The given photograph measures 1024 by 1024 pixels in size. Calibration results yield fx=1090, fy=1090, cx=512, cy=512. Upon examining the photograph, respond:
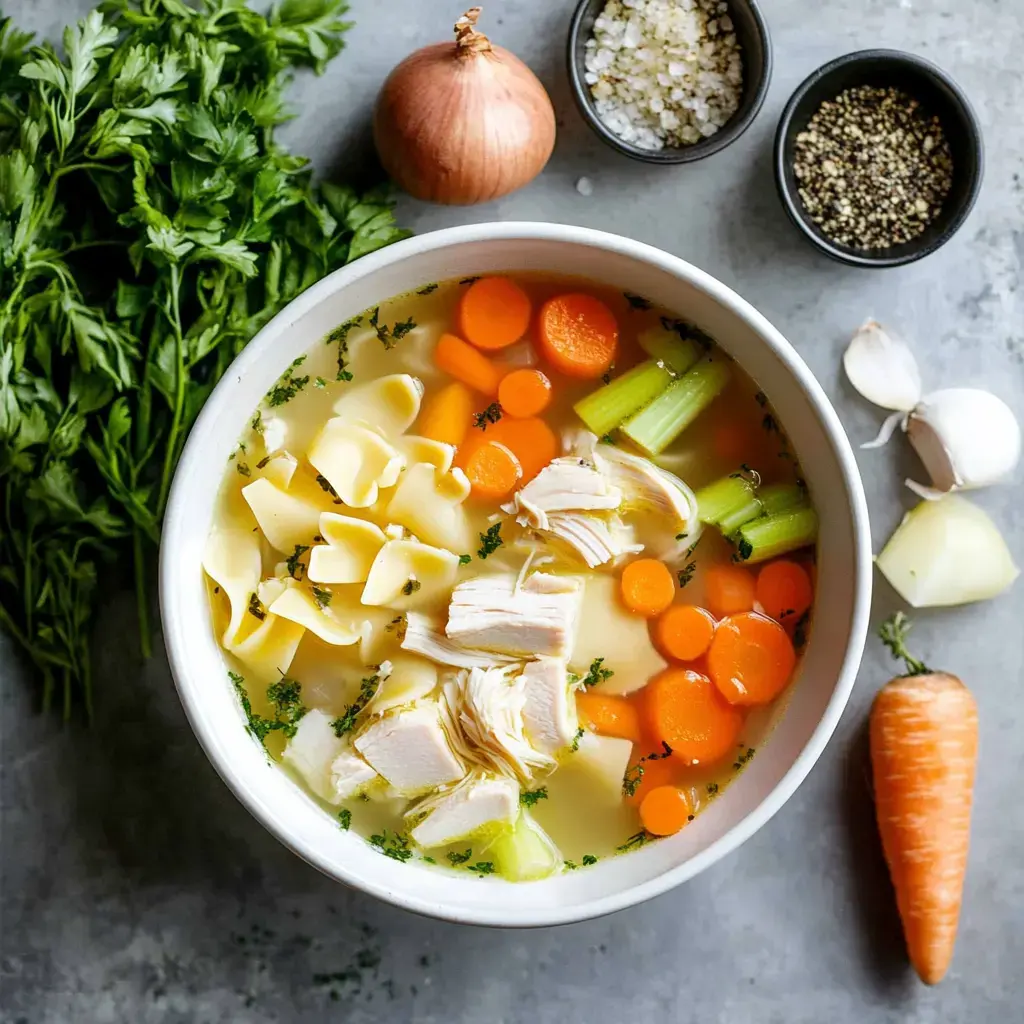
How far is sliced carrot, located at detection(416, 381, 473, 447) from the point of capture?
2.19m

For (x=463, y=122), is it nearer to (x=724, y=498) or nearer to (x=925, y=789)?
(x=724, y=498)

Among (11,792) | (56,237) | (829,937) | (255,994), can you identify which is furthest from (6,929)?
(829,937)

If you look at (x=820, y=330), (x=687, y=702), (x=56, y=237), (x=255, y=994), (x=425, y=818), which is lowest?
(x=255, y=994)

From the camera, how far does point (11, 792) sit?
247cm

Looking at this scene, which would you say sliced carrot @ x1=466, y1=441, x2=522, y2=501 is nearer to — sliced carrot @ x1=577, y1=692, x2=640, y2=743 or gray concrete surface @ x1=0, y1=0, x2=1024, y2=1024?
sliced carrot @ x1=577, y1=692, x2=640, y2=743

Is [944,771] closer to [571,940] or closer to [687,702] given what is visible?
[687,702]

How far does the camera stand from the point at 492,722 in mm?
2096

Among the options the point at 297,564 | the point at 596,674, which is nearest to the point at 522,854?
the point at 596,674

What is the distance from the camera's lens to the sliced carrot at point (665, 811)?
2.16 meters

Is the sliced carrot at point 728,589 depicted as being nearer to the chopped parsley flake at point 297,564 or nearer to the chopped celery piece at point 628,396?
the chopped celery piece at point 628,396

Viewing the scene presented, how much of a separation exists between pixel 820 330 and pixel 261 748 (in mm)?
1512

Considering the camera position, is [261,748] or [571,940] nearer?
[261,748]

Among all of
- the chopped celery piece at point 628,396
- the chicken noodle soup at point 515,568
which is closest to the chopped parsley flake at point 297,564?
the chicken noodle soup at point 515,568

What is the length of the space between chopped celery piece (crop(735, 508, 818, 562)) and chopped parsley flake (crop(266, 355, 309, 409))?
925 mm
